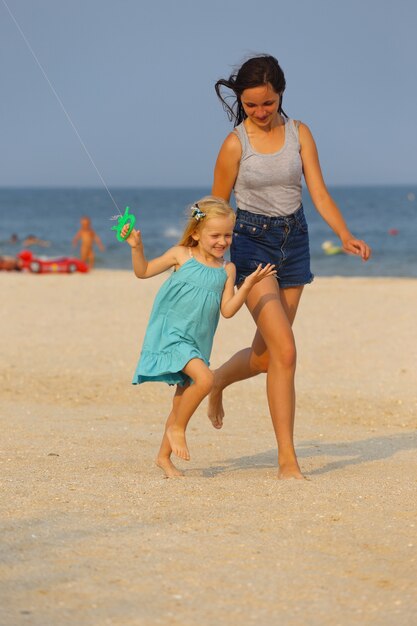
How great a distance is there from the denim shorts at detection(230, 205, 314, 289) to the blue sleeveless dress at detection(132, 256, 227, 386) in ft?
0.77

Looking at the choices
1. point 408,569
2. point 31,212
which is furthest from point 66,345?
point 31,212

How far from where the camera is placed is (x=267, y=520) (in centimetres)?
481

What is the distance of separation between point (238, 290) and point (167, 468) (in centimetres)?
103

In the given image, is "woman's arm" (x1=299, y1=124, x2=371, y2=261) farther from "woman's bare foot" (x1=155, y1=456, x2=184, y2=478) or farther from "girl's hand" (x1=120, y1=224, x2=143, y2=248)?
"woman's bare foot" (x1=155, y1=456, x2=184, y2=478)

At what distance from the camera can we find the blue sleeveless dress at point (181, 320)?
5.63 m

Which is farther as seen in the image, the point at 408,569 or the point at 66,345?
the point at 66,345

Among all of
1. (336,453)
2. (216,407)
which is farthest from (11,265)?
(216,407)

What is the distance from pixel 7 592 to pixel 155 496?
1.45m

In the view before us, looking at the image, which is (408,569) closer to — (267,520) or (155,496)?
(267,520)

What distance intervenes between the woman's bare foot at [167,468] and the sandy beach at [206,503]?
0.12 meters

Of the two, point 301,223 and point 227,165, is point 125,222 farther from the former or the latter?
point 301,223

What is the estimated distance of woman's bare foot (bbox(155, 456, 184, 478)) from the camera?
584 centimetres

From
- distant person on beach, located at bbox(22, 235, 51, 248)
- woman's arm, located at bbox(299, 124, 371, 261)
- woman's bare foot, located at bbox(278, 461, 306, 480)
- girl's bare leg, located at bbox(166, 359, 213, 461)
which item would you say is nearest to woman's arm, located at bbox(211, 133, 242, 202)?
woman's arm, located at bbox(299, 124, 371, 261)

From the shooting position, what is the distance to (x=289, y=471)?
5754 millimetres
